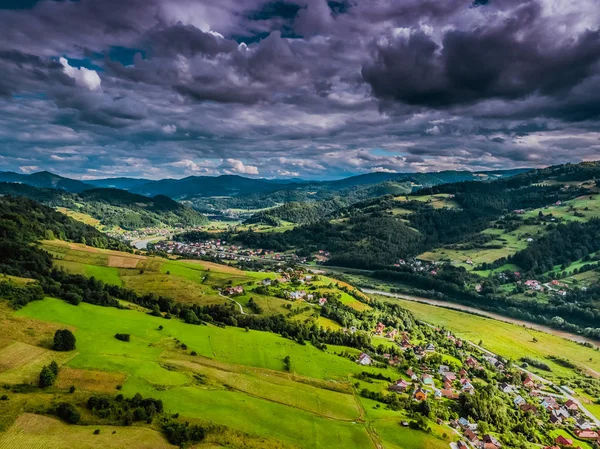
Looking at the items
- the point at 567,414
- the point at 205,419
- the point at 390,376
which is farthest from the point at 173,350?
the point at 567,414

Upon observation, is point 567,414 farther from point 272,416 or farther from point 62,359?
point 62,359

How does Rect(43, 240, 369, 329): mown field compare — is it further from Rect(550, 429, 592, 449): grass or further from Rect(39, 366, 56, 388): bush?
Rect(39, 366, 56, 388): bush

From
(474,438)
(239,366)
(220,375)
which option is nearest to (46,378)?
(220,375)

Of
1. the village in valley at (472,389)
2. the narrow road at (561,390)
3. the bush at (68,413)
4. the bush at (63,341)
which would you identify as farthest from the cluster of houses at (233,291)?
the bush at (68,413)

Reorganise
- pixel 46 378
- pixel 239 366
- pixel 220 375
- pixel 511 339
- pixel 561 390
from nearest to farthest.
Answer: pixel 46 378 → pixel 220 375 → pixel 239 366 → pixel 561 390 → pixel 511 339

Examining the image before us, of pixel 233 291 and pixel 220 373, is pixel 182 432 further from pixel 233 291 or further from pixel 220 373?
pixel 233 291
